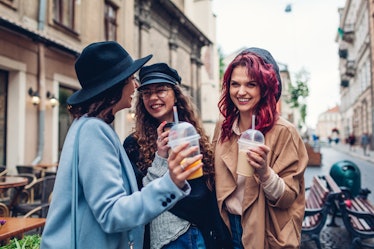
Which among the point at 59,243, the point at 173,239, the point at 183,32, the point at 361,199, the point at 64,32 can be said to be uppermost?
the point at 183,32

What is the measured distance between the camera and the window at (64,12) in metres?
10.8

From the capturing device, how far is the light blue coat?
130cm

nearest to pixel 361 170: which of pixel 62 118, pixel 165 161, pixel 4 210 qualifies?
pixel 62 118

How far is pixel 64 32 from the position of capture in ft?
36.1

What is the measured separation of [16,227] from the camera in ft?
9.66

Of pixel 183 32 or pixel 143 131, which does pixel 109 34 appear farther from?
pixel 143 131

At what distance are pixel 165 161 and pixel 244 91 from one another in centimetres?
57

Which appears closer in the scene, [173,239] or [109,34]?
[173,239]

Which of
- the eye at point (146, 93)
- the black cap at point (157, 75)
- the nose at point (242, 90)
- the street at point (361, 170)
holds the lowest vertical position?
the street at point (361, 170)

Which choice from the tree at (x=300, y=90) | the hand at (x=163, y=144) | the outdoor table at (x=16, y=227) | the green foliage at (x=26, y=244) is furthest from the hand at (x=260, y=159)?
the tree at (x=300, y=90)

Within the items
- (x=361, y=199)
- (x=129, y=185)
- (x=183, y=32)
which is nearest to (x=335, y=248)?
(x=361, y=199)

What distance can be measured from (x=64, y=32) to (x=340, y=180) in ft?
29.0

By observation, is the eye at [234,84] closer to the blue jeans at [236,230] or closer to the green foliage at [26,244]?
the blue jeans at [236,230]

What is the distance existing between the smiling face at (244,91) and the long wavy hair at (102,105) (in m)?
0.65
